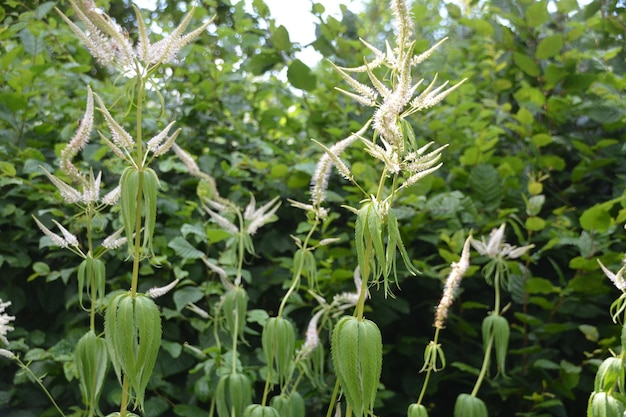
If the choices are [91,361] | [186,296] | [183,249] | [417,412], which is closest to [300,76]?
[183,249]

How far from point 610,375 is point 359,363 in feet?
2.10

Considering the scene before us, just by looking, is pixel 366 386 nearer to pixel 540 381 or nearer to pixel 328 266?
pixel 328 266

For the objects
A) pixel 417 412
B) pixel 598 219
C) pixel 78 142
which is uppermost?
pixel 78 142

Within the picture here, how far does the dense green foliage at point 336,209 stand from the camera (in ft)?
7.91

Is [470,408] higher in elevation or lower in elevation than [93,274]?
lower

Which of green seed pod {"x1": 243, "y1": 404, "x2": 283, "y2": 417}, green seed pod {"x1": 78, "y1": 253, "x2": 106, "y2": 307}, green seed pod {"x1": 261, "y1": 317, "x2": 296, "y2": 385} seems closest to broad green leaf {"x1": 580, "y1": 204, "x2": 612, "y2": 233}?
green seed pod {"x1": 261, "y1": 317, "x2": 296, "y2": 385}

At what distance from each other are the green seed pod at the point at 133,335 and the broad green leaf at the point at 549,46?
2364 mm

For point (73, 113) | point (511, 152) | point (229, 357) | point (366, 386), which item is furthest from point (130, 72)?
point (511, 152)

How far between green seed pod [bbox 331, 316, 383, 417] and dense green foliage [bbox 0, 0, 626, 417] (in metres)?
0.74

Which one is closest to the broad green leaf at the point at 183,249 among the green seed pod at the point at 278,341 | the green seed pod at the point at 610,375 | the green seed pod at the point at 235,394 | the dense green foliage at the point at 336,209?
the dense green foliage at the point at 336,209

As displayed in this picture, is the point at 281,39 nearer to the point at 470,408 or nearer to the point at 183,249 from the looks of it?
the point at 183,249

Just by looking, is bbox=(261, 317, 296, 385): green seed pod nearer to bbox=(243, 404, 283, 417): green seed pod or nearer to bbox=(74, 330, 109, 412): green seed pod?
bbox=(243, 404, 283, 417): green seed pod

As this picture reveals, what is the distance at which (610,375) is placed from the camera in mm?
1512

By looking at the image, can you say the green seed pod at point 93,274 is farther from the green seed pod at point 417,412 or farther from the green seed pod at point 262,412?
the green seed pod at point 417,412
